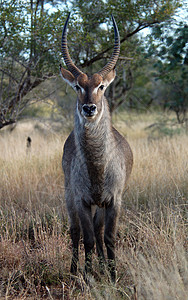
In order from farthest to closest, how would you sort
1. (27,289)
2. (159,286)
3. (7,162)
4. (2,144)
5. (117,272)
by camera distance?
1. (2,144)
2. (7,162)
3. (117,272)
4. (27,289)
5. (159,286)

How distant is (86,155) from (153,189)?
82.4 inches

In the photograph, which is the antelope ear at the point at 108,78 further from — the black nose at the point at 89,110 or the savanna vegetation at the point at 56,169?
the savanna vegetation at the point at 56,169

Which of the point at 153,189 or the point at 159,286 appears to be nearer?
the point at 159,286

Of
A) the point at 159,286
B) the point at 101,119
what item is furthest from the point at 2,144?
the point at 159,286

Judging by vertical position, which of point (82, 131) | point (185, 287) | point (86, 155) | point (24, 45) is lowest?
point (185, 287)

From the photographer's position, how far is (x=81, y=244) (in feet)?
14.1

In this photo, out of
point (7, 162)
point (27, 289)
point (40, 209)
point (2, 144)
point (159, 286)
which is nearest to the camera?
point (159, 286)

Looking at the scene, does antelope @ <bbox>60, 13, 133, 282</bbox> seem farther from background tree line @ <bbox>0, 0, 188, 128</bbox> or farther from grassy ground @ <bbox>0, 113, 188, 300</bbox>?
background tree line @ <bbox>0, 0, 188, 128</bbox>

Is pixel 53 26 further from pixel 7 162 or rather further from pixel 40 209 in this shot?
pixel 40 209

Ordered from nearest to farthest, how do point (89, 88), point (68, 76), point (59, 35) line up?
point (89, 88), point (68, 76), point (59, 35)

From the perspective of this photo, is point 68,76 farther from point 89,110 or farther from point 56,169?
point 56,169

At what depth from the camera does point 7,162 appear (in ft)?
21.4

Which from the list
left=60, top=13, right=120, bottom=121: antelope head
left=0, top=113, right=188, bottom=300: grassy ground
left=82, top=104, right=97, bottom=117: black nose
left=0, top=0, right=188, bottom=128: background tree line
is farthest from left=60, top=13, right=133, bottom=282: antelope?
left=0, top=0, right=188, bottom=128: background tree line

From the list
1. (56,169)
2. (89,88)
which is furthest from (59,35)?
(89,88)
